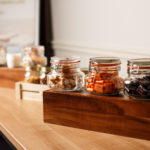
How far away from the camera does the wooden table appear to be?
0.91 meters

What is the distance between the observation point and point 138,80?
0.94 m

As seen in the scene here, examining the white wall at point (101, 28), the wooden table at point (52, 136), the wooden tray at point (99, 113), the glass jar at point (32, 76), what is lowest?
the wooden table at point (52, 136)

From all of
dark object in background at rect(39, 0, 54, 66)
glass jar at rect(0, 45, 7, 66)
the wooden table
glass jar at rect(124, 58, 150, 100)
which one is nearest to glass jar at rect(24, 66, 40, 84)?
the wooden table

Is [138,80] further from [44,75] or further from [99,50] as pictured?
[99,50]

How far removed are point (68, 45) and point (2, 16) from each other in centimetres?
86

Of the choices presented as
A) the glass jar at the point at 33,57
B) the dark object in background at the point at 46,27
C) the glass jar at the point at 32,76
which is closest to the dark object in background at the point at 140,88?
the glass jar at the point at 32,76

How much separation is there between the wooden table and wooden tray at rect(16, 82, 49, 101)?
16 cm

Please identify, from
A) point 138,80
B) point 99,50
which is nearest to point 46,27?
point 99,50

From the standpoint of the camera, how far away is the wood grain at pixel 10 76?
5.87 ft

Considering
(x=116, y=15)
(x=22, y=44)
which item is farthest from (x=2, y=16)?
(x=116, y=15)

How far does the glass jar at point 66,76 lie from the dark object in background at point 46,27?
1419 millimetres

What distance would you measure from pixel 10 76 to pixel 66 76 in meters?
0.80

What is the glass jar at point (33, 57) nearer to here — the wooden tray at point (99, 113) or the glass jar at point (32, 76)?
the glass jar at point (32, 76)

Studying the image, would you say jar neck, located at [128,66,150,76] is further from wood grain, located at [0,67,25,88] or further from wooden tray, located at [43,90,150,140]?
wood grain, located at [0,67,25,88]
